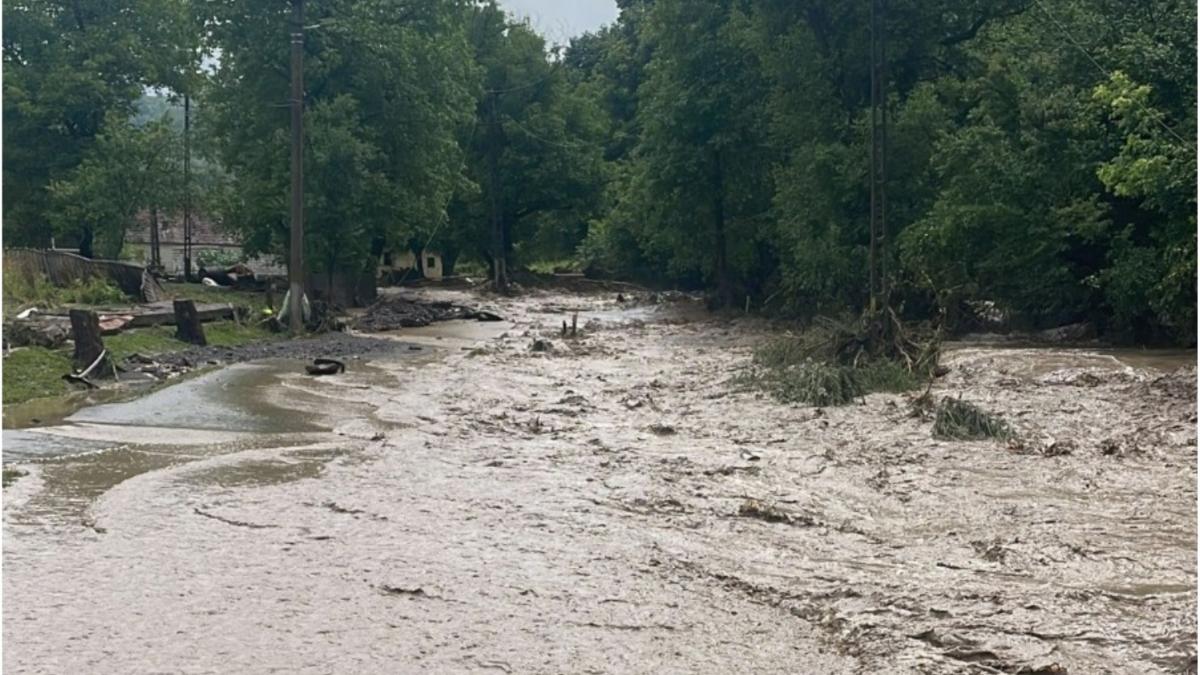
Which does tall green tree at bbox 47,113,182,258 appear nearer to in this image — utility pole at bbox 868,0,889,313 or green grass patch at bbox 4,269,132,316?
green grass patch at bbox 4,269,132,316

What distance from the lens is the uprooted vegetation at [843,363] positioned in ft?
58.2

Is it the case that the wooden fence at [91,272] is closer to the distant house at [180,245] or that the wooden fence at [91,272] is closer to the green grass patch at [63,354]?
the green grass patch at [63,354]

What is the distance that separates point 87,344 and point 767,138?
24.2 m

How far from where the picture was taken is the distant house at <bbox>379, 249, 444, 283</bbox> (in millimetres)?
64562

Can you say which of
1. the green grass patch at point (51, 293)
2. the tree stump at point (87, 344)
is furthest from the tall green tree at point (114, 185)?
the tree stump at point (87, 344)

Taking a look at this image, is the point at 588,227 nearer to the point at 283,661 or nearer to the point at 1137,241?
the point at 1137,241

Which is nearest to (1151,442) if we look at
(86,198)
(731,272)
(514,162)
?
(731,272)

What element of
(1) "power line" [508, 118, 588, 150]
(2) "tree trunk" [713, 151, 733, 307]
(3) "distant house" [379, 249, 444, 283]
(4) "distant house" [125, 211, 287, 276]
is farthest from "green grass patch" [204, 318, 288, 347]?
(3) "distant house" [379, 249, 444, 283]

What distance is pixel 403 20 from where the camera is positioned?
133 ft

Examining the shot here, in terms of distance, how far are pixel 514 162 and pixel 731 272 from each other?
21413mm

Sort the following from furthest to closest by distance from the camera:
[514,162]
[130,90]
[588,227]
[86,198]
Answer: [588,227] < [514,162] < [130,90] < [86,198]

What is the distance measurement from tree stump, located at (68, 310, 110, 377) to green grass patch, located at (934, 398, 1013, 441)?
11.9 meters

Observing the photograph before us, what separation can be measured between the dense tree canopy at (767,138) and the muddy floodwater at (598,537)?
8.29m

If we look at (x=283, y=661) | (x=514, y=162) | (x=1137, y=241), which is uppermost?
(x=514, y=162)
